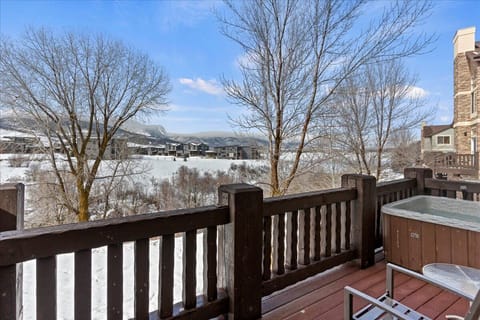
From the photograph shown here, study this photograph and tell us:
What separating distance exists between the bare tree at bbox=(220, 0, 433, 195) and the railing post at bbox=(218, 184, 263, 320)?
4.88 metres

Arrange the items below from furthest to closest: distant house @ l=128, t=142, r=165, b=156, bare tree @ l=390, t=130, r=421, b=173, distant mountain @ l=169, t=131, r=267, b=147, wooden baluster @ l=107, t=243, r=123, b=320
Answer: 1. distant house @ l=128, t=142, r=165, b=156
2. bare tree @ l=390, t=130, r=421, b=173
3. distant mountain @ l=169, t=131, r=267, b=147
4. wooden baluster @ l=107, t=243, r=123, b=320

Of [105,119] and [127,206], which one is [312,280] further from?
[127,206]

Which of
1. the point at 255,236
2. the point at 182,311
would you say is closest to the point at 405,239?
the point at 255,236

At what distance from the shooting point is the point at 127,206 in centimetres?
1292

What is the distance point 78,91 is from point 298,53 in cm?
814

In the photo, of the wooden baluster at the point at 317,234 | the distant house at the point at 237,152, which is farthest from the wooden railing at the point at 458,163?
the wooden baluster at the point at 317,234

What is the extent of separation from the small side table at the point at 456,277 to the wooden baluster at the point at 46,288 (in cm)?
208

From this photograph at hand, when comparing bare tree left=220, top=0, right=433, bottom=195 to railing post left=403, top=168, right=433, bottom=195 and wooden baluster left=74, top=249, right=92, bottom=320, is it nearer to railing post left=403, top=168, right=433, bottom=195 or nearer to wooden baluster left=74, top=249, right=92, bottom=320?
railing post left=403, top=168, right=433, bottom=195

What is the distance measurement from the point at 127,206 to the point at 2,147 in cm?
511

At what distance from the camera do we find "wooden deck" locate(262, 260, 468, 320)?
2.09 metres

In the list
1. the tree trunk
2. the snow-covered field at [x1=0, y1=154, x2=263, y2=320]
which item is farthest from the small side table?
the tree trunk

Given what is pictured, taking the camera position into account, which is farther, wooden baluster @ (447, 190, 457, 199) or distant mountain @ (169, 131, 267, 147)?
distant mountain @ (169, 131, 267, 147)

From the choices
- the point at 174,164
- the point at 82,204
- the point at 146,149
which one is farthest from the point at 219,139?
the point at 82,204

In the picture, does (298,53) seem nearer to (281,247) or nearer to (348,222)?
(348,222)
